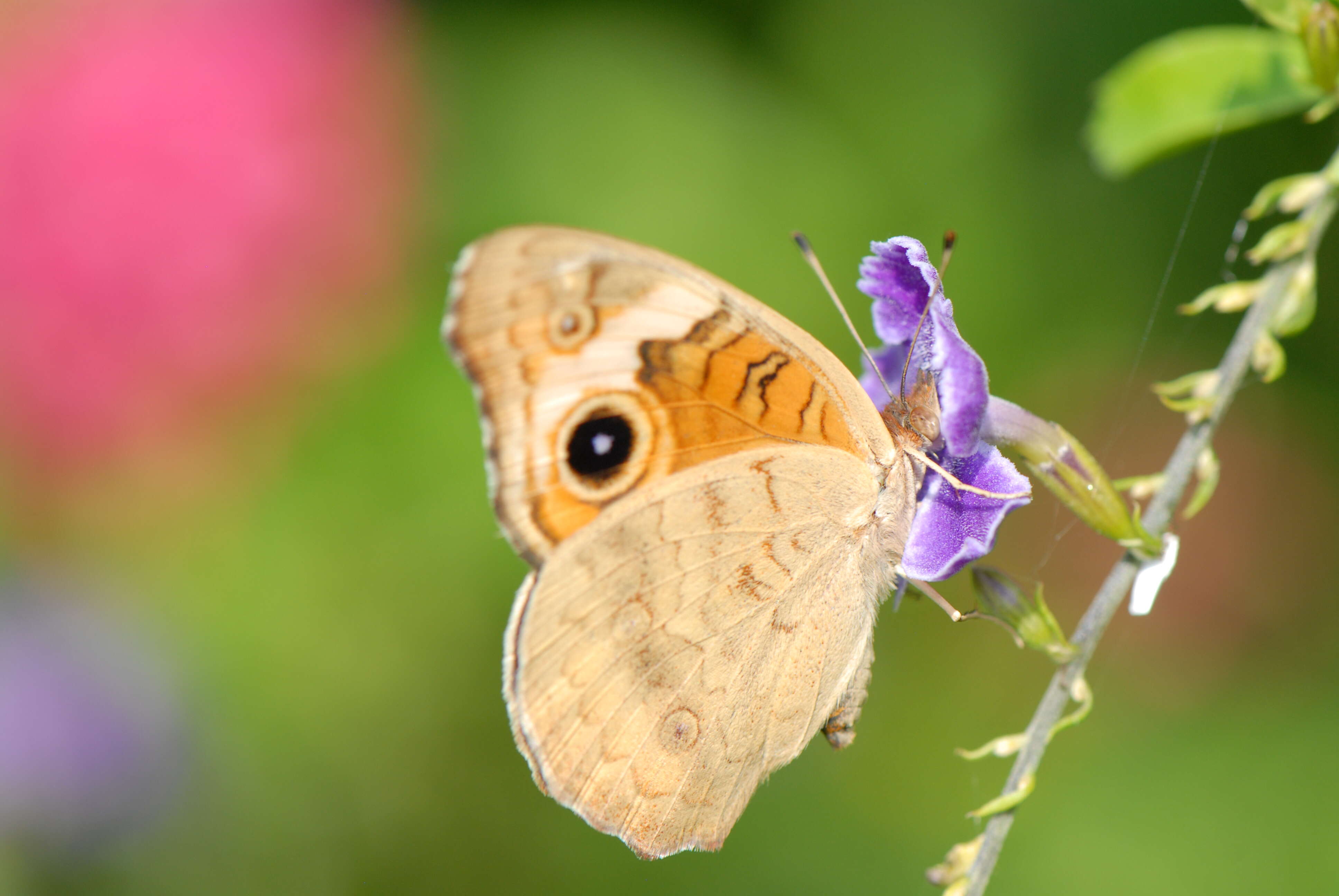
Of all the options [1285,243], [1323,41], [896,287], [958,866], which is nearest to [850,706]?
[958,866]

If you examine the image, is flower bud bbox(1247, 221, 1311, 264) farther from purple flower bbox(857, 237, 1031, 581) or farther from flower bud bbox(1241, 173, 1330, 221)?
purple flower bbox(857, 237, 1031, 581)

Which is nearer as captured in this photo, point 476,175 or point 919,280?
point 919,280

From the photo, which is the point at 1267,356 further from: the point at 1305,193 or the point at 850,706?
the point at 850,706

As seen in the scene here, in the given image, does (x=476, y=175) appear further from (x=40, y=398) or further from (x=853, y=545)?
(x=853, y=545)

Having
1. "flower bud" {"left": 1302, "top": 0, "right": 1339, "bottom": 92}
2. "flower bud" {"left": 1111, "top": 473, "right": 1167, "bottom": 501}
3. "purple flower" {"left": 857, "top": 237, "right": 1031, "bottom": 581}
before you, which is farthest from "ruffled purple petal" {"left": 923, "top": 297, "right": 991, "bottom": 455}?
"flower bud" {"left": 1302, "top": 0, "right": 1339, "bottom": 92}

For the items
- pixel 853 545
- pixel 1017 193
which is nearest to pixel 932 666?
pixel 1017 193
